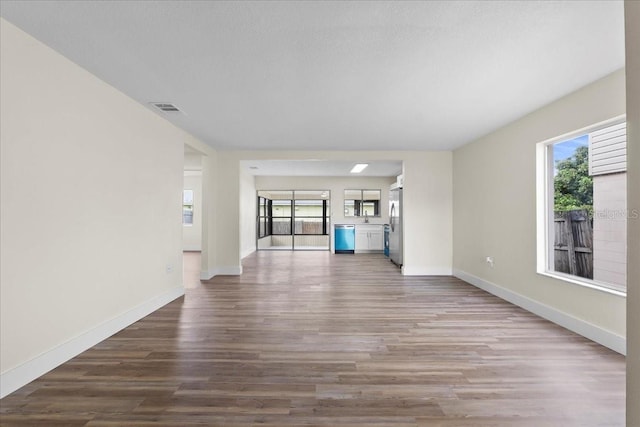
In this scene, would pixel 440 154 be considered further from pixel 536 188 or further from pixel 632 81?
pixel 632 81

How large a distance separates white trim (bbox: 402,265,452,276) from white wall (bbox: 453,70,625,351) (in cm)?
20

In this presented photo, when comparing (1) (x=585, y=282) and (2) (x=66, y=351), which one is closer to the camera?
(2) (x=66, y=351)

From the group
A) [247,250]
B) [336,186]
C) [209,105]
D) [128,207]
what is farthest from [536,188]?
[247,250]

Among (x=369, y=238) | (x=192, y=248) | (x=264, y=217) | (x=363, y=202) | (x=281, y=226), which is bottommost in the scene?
(x=192, y=248)

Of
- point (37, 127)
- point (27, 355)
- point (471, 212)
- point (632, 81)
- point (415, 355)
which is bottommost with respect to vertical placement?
point (415, 355)

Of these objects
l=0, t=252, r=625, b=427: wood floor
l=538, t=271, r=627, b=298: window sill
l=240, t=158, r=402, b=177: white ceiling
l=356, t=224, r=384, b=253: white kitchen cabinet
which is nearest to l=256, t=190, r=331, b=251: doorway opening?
l=356, t=224, r=384, b=253: white kitchen cabinet

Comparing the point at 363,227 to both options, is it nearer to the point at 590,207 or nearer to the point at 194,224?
the point at 194,224

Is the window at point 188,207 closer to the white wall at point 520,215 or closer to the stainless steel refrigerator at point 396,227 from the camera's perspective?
the stainless steel refrigerator at point 396,227

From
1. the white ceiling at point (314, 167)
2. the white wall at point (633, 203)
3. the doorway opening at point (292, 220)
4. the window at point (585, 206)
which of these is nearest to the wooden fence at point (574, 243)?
the window at point (585, 206)

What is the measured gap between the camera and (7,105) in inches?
78.0

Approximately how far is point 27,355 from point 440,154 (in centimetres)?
617

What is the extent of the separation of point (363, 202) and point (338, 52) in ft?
26.2

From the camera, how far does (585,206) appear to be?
3.10 meters

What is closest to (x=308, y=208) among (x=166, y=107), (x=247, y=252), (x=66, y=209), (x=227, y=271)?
(x=247, y=252)
